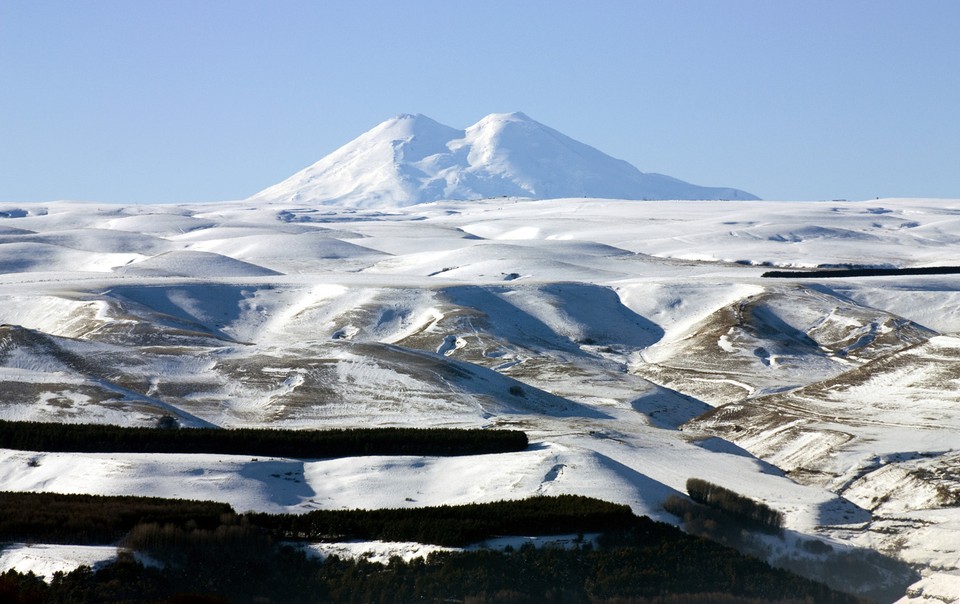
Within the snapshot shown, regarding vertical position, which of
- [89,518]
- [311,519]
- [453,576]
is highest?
[89,518]

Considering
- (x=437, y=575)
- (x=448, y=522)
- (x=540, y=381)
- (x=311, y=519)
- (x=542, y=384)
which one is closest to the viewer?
(x=437, y=575)

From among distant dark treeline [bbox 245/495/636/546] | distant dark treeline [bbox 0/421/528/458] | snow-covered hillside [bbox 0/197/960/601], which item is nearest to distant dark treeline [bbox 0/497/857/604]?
distant dark treeline [bbox 245/495/636/546]

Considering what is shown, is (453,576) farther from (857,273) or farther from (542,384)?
(857,273)

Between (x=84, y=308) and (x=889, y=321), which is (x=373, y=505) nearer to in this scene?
(x=84, y=308)

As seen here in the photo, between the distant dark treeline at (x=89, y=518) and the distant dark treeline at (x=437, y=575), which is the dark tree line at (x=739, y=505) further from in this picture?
the distant dark treeline at (x=89, y=518)

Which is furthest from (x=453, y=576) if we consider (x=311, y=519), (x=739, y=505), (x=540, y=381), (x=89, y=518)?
(x=540, y=381)

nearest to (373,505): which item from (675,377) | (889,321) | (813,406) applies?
(813,406)
